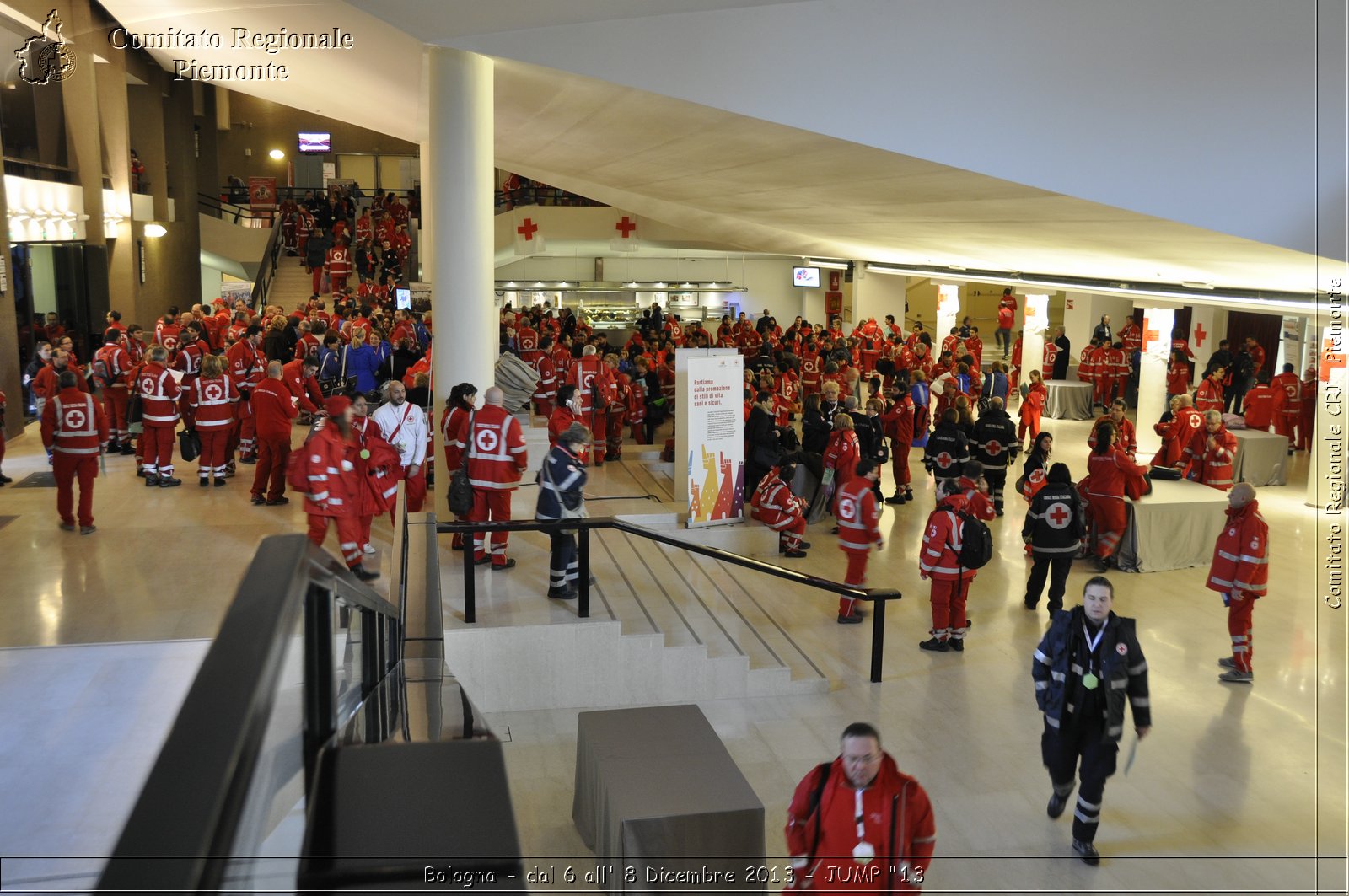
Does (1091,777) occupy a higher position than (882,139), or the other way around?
(882,139)

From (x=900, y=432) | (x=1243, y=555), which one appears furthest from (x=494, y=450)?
(x=900, y=432)

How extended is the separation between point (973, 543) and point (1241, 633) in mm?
2280

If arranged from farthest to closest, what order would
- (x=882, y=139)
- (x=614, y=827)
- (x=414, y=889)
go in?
1. (x=882, y=139)
2. (x=614, y=827)
3. (x=414, y=889)

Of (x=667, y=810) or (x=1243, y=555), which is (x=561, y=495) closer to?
(x=667, y=810)

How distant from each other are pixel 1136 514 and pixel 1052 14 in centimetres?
577

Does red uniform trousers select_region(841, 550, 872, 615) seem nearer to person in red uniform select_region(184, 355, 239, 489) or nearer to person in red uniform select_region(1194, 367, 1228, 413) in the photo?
person in red uniform select_region(184, 355, 239, 489)

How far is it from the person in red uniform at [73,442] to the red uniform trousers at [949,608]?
744 centimetres

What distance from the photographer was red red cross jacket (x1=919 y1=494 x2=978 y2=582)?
28.2 ft

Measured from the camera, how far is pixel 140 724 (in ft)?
16.8

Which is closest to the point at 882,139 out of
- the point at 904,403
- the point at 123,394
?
the point at 904,403

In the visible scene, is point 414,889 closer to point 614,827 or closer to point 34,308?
point 614,827

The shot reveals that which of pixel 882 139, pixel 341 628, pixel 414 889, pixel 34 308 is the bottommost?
pixel 414 889

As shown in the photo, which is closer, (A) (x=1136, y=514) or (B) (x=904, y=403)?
(A) (x=1136, y=514)

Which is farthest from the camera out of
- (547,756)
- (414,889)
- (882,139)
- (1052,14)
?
(882,139)
